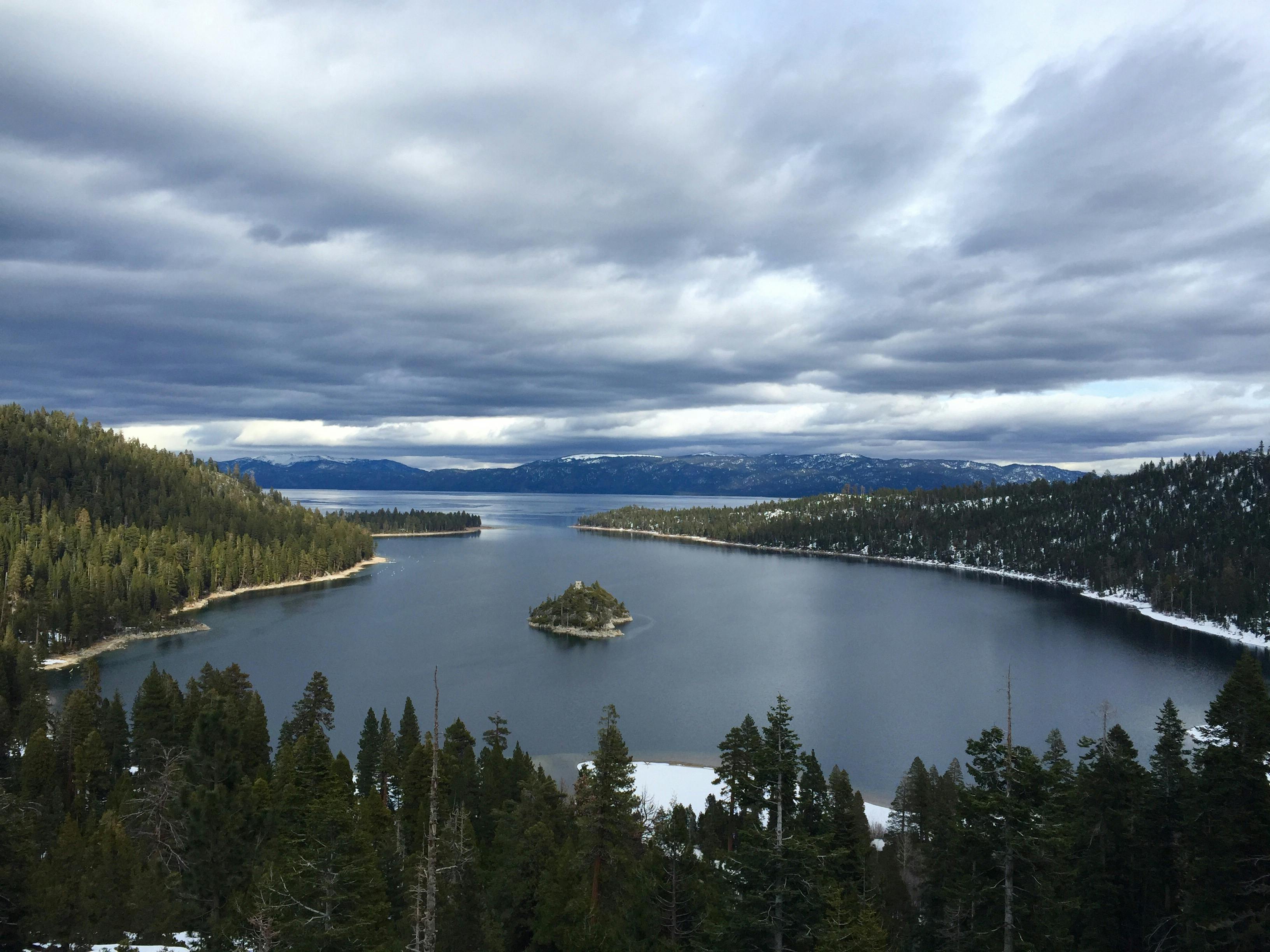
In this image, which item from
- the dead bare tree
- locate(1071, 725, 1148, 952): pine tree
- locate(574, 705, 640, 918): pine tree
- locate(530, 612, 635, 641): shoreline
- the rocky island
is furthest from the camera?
the rocky island

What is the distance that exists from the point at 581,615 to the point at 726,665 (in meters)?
30.9

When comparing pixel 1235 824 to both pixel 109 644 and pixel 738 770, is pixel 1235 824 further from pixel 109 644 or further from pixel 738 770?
pixel 109 644

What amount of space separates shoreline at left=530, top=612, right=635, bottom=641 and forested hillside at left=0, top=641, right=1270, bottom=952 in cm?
6866

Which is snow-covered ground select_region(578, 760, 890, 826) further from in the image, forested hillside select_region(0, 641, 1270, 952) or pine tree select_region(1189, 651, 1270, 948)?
pine tree select_region(1189, 651, 1270, 948)

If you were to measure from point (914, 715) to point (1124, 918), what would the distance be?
52.2 metres

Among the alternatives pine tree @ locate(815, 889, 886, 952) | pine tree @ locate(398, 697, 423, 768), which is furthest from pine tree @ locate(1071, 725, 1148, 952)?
pine tree @ locate(398, 697, 423, 768)

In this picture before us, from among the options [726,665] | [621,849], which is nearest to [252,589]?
[726,665]

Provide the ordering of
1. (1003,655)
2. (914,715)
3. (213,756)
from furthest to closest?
(1003,655) → (914,715) → (213,756)

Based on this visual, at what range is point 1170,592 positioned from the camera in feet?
525

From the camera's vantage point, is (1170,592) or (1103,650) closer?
(1103,650)

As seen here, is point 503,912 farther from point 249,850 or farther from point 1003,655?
point 1003,655

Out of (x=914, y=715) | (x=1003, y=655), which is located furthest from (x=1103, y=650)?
(x=914, y=715)

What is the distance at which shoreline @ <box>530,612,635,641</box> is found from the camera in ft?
396

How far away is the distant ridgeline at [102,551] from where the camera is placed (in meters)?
111
